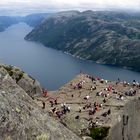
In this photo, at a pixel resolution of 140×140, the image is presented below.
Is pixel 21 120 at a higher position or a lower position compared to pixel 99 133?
higher

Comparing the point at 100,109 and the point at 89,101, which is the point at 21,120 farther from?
the point at 89,101

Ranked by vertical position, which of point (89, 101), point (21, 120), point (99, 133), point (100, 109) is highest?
point (21, 120)

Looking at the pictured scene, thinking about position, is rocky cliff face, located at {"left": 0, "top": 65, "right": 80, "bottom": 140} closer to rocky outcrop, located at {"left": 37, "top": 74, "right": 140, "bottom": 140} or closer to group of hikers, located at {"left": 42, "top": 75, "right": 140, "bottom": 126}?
rocky outcrop, located at {"left": 37, "top": 74, "right": 140, "bottom": 140}

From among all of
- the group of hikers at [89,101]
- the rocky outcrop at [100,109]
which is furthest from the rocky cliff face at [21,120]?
the group of hikers at [89,101]

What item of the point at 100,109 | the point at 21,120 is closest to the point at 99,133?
the point at 100,109

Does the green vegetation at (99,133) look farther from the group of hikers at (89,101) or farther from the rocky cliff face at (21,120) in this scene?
the rocky cliff face at (21,120)

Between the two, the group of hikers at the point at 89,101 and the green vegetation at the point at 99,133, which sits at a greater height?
the green vegetation at the point at 99,133
